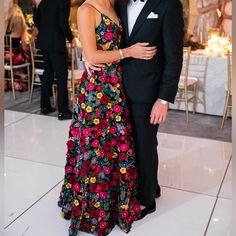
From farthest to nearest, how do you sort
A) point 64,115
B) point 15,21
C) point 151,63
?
point 15,21, point 64,115, point 151,63

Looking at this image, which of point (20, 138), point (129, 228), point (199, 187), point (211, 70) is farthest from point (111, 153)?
point (211, 70)

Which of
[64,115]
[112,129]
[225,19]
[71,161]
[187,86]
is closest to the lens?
[112,129]

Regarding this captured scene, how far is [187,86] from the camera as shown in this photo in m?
4.93

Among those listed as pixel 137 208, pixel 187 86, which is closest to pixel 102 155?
pixel 137 208

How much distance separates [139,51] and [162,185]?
4.31ft

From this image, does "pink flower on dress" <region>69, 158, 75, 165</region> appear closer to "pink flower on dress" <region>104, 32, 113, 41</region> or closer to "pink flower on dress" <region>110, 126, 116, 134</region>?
"pink flower on dress" <region>110, 126, 116, 134</region>

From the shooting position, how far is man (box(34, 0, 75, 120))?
4547 mm

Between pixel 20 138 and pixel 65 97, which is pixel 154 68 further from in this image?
pixel 65 97

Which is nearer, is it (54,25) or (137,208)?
(137,208)

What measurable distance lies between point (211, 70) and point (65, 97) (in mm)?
1855

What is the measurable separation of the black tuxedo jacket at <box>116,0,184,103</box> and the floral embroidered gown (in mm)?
81

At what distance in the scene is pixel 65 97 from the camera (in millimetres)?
4816

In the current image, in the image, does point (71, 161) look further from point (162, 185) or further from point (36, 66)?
point (36, 66)

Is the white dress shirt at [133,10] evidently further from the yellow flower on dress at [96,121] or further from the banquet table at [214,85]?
the banquet table at [214,85]
